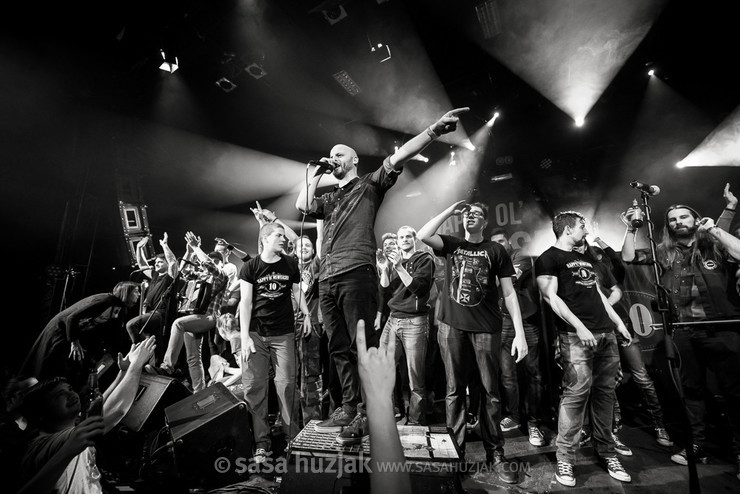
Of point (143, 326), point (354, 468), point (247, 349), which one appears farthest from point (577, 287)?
point (143, 326)

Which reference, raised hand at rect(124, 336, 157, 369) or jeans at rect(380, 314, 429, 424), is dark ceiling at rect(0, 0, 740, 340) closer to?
jeans at rect(380, 314, 429, 424)

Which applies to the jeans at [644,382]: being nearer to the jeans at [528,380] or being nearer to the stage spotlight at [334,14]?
the jeans at [528,380]

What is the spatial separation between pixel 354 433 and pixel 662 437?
146 inches

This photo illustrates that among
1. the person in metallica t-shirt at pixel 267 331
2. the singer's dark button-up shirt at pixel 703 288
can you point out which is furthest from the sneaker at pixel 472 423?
the singer's dark button-up shirt at pixel 703 288

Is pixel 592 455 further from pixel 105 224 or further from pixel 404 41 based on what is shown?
pixel 105 224

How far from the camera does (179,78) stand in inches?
270

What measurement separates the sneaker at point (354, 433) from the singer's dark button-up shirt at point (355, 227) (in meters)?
1.11

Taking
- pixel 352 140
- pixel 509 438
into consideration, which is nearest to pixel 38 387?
pixel 509 438

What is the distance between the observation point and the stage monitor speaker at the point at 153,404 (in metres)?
3.24

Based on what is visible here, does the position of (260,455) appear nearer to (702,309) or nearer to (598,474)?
(598,474)

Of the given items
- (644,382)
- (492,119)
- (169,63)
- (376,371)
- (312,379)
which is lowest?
(312,379)

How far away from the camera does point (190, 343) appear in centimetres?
533

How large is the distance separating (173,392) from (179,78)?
6.97 metres

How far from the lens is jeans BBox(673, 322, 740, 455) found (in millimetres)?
2902
